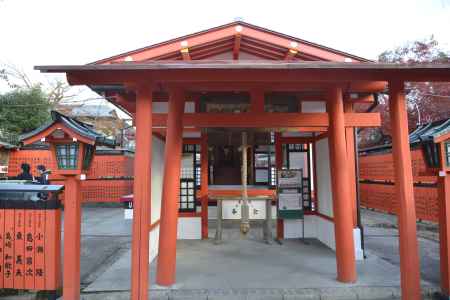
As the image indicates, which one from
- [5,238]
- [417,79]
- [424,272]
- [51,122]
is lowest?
[424,272]

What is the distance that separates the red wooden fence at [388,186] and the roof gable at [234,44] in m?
5.88

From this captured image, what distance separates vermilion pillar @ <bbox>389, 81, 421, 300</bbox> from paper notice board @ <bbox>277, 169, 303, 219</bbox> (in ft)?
11.8

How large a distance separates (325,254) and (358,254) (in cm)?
69

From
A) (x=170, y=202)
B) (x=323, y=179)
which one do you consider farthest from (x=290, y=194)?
(x=170, y=202)

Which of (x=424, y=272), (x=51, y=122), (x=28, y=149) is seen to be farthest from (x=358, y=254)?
(x=28, y=149)

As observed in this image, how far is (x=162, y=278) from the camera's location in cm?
493

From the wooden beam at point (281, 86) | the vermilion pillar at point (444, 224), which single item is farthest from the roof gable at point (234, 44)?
the vermilion pillar at point (444, 224)

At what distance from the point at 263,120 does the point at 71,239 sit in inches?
138

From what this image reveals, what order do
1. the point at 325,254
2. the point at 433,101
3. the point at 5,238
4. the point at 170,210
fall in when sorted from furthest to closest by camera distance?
the point at 433,101
the point at 325,254
the point at 170,210
the point at 5,238

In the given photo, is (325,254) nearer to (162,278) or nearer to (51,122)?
(162,278)

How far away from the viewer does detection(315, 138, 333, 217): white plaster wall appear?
287 inches

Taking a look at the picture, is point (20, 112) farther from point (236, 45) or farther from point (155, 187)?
point (236, 45)

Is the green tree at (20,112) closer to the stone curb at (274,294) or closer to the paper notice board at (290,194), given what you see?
the paper notice board at (290,194)

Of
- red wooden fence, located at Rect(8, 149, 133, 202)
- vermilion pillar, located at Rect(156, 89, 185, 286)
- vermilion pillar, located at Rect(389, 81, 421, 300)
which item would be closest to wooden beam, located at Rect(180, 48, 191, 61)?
vermilion pillar, located at Rect(156, 89, 185, 286)
